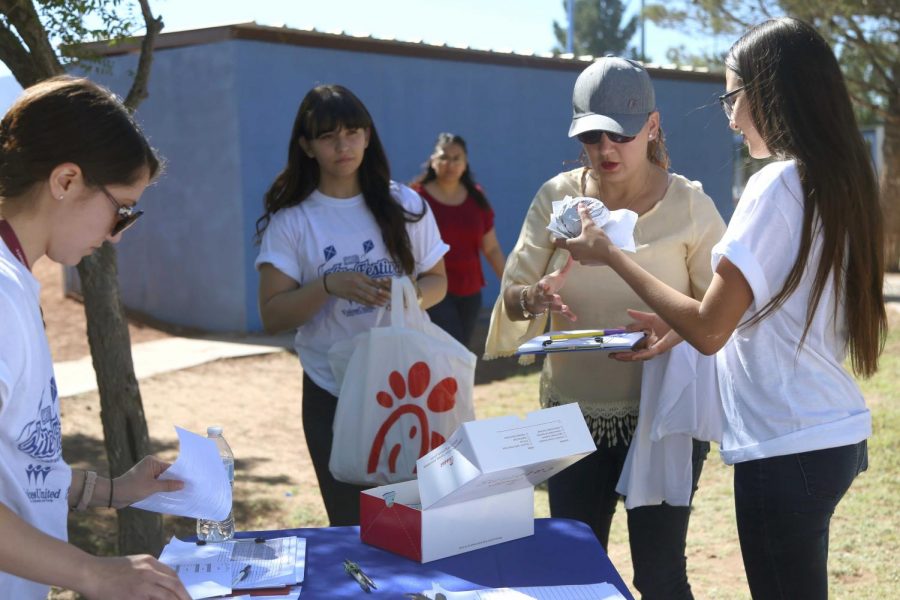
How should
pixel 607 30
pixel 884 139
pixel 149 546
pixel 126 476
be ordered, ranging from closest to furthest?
pixel 126 476, pixel 149 546, pixel 884 139, pixel 607 30

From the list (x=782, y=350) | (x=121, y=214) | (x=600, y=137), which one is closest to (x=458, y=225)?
(x=600, y=137)

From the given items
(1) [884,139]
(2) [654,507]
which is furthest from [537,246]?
(1) [884,139]

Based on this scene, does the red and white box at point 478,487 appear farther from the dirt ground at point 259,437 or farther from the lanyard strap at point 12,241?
the dirt ground at point 259,437

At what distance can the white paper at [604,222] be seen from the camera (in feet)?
8.33

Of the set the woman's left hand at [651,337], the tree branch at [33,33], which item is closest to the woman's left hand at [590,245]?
the woman's left hand at [651,337]

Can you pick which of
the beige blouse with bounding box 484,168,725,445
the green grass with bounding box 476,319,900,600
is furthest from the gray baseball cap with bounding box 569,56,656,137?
the green grass with bounding box 476,319,900,600

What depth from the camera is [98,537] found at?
16.5 feet

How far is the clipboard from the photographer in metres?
2.57

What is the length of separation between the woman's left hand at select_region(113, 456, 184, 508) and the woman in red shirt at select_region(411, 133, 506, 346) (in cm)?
471

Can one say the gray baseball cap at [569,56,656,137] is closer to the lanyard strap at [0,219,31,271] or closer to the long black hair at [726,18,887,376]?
the long black hair at [726,18,887,376]

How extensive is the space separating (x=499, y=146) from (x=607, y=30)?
49025mm

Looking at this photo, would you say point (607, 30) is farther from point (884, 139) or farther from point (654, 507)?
point (654, 507)

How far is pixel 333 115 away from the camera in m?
3.31

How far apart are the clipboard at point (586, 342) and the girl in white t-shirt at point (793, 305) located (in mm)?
251
